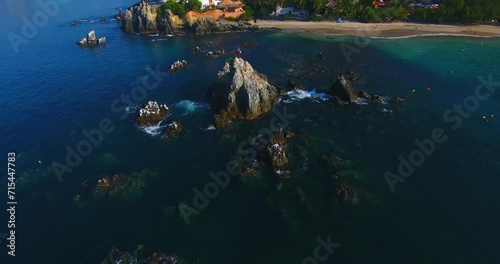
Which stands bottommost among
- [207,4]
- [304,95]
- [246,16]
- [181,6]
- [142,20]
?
[304,95]

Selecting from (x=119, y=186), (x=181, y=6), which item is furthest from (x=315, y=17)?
(x=119, y=186)

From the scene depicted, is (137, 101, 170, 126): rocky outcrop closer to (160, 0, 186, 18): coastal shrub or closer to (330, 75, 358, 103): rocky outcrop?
(330, 75, 358, 103): rocky outcrop

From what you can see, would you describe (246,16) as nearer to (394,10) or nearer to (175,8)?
(175,8)

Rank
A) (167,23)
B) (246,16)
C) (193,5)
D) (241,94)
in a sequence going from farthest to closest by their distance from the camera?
(193,5)
(246,16)
(167,23)
(241,94)

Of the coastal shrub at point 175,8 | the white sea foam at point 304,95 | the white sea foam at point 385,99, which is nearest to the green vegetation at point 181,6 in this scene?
the coastal shrub at point 175,8

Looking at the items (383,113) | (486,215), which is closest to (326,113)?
(383,113)

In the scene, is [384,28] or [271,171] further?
[384,28]

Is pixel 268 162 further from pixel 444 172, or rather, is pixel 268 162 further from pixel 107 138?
pixel 107 138
